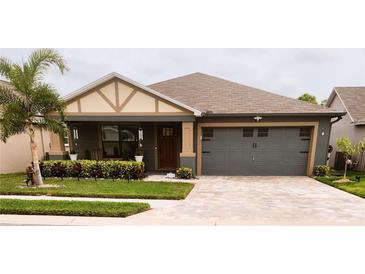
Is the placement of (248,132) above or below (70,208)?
above

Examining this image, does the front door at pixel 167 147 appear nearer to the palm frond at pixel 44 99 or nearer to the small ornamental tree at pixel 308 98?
the palm frond at pixel 44 99

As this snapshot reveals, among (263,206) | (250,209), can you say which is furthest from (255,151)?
(250,209)

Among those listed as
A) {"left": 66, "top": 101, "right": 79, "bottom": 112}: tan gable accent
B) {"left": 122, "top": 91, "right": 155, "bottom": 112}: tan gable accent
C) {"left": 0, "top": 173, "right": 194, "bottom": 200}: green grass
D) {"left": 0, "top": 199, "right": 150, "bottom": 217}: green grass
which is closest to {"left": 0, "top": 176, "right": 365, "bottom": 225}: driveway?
{"left": 0, "top": 199, "right": 150, "bottom": 217}: green grass

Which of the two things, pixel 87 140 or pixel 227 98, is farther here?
pixel 87 140

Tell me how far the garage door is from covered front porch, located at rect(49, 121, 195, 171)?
1854 mm

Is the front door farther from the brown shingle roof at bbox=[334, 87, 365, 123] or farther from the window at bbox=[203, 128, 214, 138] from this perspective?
the brown shingle roof at bbox=[334, 87, 365, 123]

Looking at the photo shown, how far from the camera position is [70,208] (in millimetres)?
4414

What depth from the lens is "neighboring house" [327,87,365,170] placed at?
11.3 metres

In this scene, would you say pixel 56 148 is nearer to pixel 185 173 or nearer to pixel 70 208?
pixel 70 208

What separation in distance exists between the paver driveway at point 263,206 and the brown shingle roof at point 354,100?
25.8 feet

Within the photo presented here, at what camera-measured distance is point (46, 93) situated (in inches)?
248

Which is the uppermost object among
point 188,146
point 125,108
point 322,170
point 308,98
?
point 308,98

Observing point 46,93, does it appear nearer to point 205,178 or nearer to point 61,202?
point 61,202

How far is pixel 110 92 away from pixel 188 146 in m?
4.46
